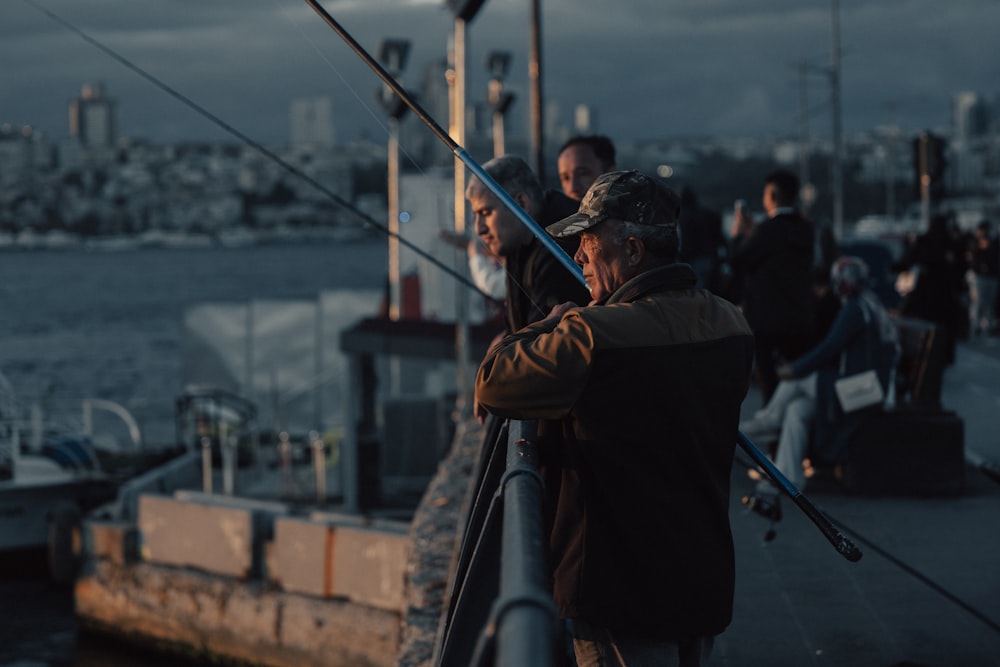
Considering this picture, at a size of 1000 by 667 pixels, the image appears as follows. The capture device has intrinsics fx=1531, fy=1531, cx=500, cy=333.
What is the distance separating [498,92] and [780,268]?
12.9 meters

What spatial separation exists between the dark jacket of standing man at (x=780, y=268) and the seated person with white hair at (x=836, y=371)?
0.54 metres

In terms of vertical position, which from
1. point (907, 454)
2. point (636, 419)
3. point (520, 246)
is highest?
point (520, 246)

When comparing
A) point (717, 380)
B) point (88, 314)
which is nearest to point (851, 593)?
point (717, 380)

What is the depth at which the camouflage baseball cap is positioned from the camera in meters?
3.20

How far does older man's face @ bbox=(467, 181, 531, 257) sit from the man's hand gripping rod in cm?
16

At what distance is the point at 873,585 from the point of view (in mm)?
6566

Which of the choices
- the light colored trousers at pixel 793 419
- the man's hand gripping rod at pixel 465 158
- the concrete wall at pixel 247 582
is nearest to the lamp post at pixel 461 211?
the concrete wall at pixel 247 582

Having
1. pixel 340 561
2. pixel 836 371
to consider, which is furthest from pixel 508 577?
pixel 340 561

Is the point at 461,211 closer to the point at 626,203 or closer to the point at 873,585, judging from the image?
the point at 873,585

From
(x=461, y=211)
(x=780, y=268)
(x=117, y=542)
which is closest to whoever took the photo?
(x=780, y=268)

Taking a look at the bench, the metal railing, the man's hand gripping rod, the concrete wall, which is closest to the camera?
the metal railing

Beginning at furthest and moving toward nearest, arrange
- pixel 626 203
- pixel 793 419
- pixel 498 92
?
pixel 498 92 < pixel 793 419 < pixel 626 203

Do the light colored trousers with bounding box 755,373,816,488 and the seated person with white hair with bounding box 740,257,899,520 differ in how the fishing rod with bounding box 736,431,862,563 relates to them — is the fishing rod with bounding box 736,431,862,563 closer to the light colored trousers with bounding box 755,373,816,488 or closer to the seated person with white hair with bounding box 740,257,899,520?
the light colored trousers with bounding box 755,373,816,488

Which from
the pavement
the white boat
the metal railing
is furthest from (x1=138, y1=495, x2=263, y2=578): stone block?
the metal railing
